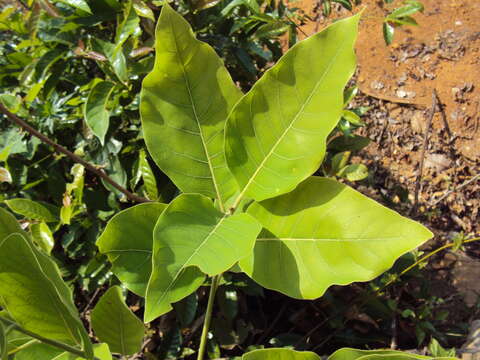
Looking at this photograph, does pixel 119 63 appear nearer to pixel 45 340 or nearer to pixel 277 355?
pixel 45 340

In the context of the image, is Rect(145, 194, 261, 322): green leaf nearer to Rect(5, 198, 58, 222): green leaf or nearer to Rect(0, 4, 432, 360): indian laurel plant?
Rect(0, 4, 432, 360): indian laurel plant

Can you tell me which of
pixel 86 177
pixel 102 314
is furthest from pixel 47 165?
pixel 102 314

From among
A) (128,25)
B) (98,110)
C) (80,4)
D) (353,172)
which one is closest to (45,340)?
(98,110)

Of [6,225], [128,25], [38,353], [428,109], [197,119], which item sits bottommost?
[428,109]

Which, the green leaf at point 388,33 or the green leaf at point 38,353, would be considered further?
the green leaf at point 388,33

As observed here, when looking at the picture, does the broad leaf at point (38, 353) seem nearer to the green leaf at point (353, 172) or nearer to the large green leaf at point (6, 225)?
the large green leaf at point (6, 225)

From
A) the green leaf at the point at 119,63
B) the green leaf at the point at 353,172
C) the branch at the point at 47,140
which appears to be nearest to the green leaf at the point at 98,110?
the green leaf at the point at 119,63
